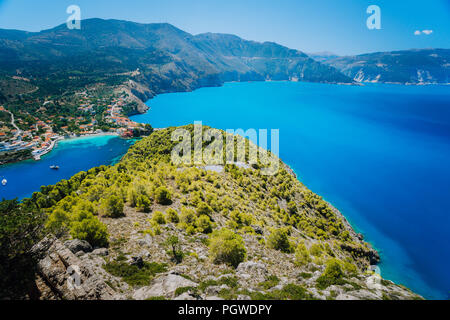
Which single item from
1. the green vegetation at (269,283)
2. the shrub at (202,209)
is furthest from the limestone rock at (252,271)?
the shrub at (202,209)

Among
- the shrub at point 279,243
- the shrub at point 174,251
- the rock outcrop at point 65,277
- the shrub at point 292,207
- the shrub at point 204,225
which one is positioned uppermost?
the rock outcrop at point 65,277

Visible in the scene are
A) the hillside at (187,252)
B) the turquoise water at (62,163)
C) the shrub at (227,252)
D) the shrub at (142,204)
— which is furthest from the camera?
the turquoise water at (62,163)

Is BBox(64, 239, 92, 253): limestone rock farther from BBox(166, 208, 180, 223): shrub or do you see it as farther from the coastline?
the coastline

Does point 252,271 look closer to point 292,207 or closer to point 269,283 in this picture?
point 269,283

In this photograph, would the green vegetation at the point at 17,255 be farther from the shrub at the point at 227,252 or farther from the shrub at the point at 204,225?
the shrub at the point at 204,225

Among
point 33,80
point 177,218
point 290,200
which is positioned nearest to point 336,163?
point 290,200

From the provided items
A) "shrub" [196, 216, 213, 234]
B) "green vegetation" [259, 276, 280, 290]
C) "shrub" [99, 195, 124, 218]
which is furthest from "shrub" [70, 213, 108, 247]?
"green vegetation" [259, 276, 280, 290]
